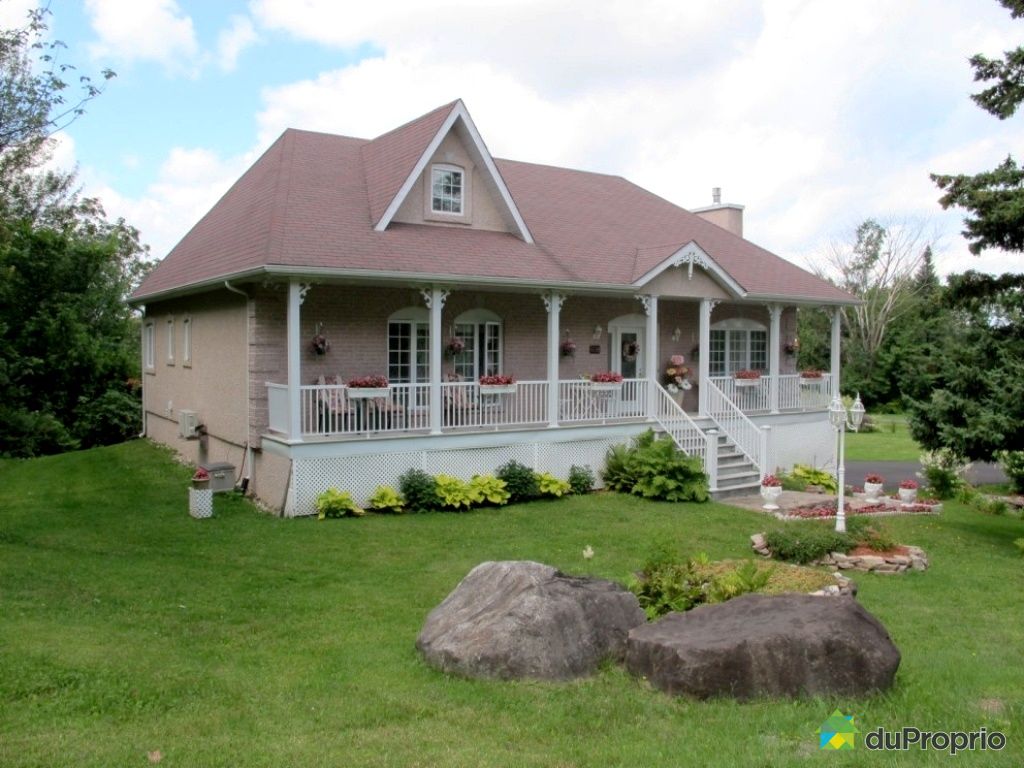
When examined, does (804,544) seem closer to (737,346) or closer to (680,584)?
(680,584)

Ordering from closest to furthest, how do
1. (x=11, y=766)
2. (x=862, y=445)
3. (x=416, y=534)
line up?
(x=11, y=766)
(x=416, y=534)
(x=862, y=445)

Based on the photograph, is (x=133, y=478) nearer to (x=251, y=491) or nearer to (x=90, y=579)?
(x=251, y=491)

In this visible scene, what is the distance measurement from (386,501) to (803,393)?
1212 centimetres

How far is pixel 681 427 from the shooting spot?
1792cm

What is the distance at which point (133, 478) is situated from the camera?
17.6 m

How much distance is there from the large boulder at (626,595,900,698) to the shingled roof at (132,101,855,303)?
30.8 feet

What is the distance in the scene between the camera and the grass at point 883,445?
29062 mm

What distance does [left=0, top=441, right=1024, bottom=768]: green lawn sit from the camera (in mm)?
5277

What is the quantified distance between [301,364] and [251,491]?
2.42 meters

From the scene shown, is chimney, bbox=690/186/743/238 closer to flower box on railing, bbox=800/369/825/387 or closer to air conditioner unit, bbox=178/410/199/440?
flower box on railing, bbox=800/369/825/387

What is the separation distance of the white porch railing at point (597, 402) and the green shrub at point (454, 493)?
2.78 m

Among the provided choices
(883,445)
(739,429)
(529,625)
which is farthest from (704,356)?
(883,445)

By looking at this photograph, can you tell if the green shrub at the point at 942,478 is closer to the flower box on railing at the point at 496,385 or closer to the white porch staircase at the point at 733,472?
the white porch staircase at the point at 733,472

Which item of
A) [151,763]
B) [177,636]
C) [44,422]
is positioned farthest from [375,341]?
[44,422]
